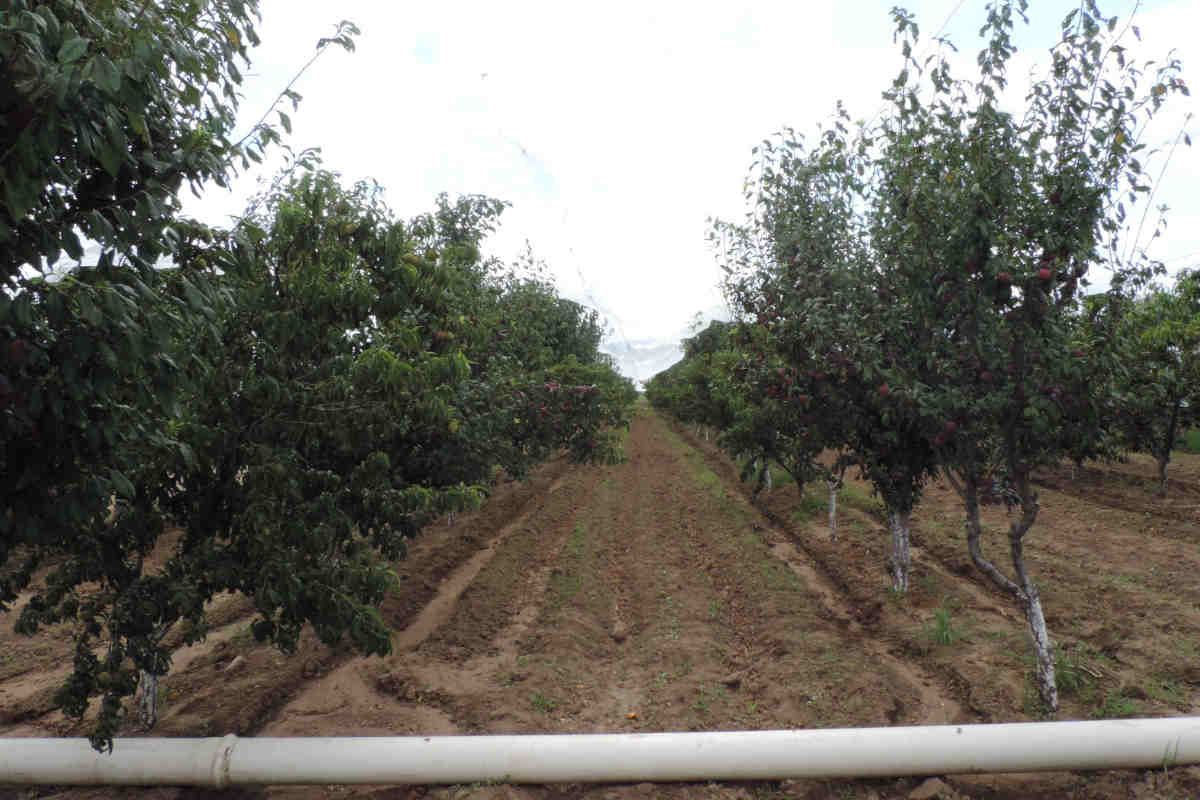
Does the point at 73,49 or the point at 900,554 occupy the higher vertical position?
the point at 73,49

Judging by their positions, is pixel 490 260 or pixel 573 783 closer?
pixel 573 783

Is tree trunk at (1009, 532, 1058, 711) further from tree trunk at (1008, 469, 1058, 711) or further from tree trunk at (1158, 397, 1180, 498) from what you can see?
tree trunk at (1158, 397, 1180, 498)

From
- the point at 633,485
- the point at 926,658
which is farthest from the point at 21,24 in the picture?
the point at 633,485

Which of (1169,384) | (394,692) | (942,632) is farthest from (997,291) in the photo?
(1169,384)

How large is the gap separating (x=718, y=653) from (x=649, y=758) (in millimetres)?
2920

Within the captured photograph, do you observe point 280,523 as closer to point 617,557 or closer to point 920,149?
point 920,149

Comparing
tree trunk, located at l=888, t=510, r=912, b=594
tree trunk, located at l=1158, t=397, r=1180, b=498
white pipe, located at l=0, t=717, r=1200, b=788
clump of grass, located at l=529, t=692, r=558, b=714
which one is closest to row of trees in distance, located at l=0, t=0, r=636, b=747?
white pipe, located at l=0, t=717, r=1200, b=788

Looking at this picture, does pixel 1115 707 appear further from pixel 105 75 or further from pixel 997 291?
pixel 105 75

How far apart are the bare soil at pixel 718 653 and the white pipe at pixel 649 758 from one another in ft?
0.67

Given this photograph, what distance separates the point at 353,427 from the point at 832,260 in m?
5.41

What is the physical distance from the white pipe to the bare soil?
0.67 ft

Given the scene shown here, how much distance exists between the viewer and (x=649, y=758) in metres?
4.27

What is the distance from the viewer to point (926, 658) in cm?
665

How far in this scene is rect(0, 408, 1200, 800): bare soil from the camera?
5359 mm
